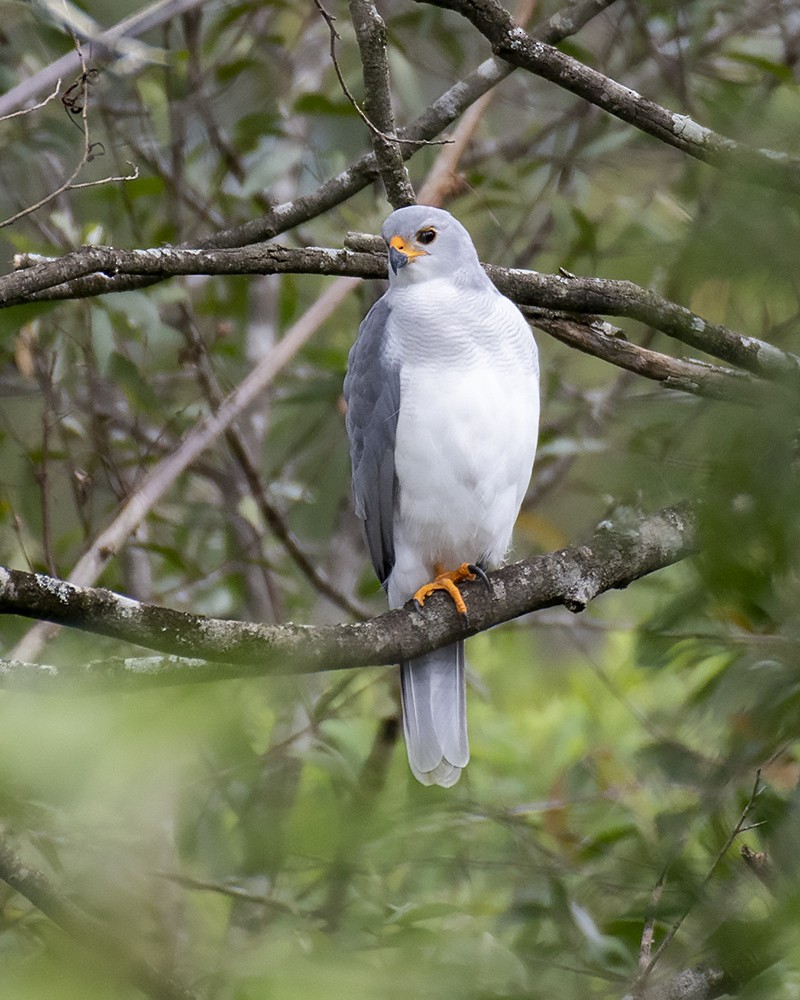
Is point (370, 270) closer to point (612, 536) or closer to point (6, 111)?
point (612, 536)

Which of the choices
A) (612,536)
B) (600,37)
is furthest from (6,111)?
(600,37)

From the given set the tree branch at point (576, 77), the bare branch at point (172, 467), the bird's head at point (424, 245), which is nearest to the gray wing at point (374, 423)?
the bird's head at point (424, 245)

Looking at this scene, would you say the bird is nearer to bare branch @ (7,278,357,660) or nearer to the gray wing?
the gray wing

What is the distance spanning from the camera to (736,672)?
3.28 ft

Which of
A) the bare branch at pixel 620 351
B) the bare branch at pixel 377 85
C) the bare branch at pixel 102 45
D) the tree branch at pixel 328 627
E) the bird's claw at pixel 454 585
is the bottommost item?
the tree branch at pixel 328 627

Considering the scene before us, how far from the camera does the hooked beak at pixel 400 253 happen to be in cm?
281

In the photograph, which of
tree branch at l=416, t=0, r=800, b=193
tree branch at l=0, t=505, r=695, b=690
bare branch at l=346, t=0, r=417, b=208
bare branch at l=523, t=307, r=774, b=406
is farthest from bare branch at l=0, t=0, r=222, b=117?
tree branch at l=0, t=505, r=695, b=690

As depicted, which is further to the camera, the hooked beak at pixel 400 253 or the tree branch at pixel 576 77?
the hooked beak at pixel 400 253

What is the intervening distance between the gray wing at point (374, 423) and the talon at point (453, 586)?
0.23 meters

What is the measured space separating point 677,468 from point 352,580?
3.74m

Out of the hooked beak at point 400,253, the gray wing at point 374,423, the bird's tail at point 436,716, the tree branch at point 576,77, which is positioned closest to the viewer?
the tree branch at point 576,77

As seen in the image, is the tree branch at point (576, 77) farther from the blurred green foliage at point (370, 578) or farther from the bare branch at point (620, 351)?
the bare branch at point (620, 351)

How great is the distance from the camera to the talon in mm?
2547

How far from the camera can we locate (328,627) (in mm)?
1994
